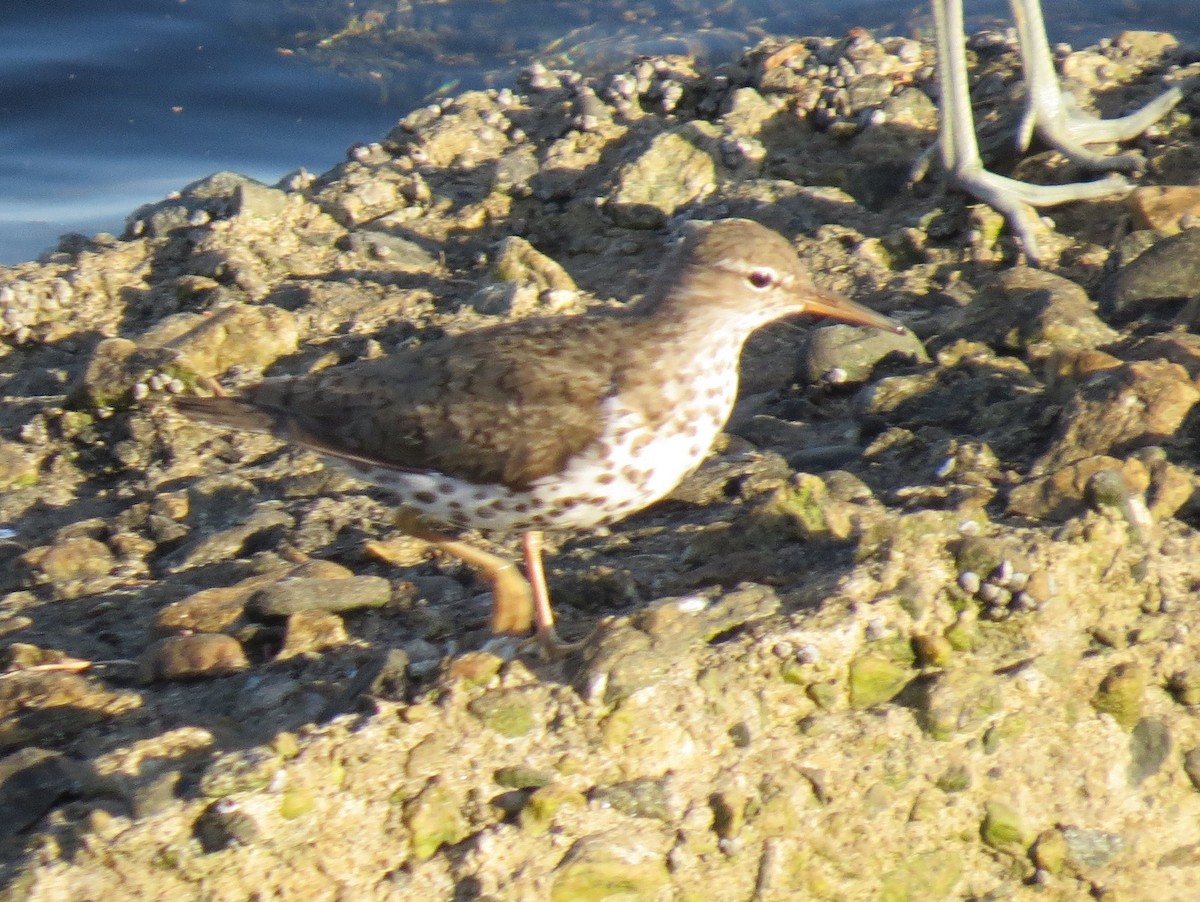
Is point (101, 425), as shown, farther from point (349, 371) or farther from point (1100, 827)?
point (1100, 827)

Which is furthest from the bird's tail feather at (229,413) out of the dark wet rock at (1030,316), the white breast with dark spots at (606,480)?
the dark wet rock at (1030,316)

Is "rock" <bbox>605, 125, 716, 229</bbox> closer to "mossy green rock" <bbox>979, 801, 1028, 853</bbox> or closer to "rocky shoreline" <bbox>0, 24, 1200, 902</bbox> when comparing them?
"rocky shoreline" <bbox>0, 24, 1200, 902</bbox>

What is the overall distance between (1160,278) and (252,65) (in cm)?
1083

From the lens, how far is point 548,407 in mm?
4473

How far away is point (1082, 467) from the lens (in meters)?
4.43

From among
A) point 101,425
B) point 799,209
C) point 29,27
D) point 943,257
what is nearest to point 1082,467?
point 943,257

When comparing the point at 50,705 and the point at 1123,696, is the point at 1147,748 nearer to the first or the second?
the point at 1123,696

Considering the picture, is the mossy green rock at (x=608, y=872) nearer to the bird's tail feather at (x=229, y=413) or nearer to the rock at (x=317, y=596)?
the rock at (x=317, y=596)

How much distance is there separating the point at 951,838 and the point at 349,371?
2350 mm

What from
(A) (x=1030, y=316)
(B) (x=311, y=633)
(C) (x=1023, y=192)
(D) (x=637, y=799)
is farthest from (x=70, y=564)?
(C) (x=1023, y=192)

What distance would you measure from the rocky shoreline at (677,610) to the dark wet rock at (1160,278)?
1cm

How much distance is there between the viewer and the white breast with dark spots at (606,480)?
14.3ft

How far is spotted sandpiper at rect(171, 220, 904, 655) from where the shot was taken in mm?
4379

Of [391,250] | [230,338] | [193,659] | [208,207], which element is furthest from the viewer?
[208,207]
